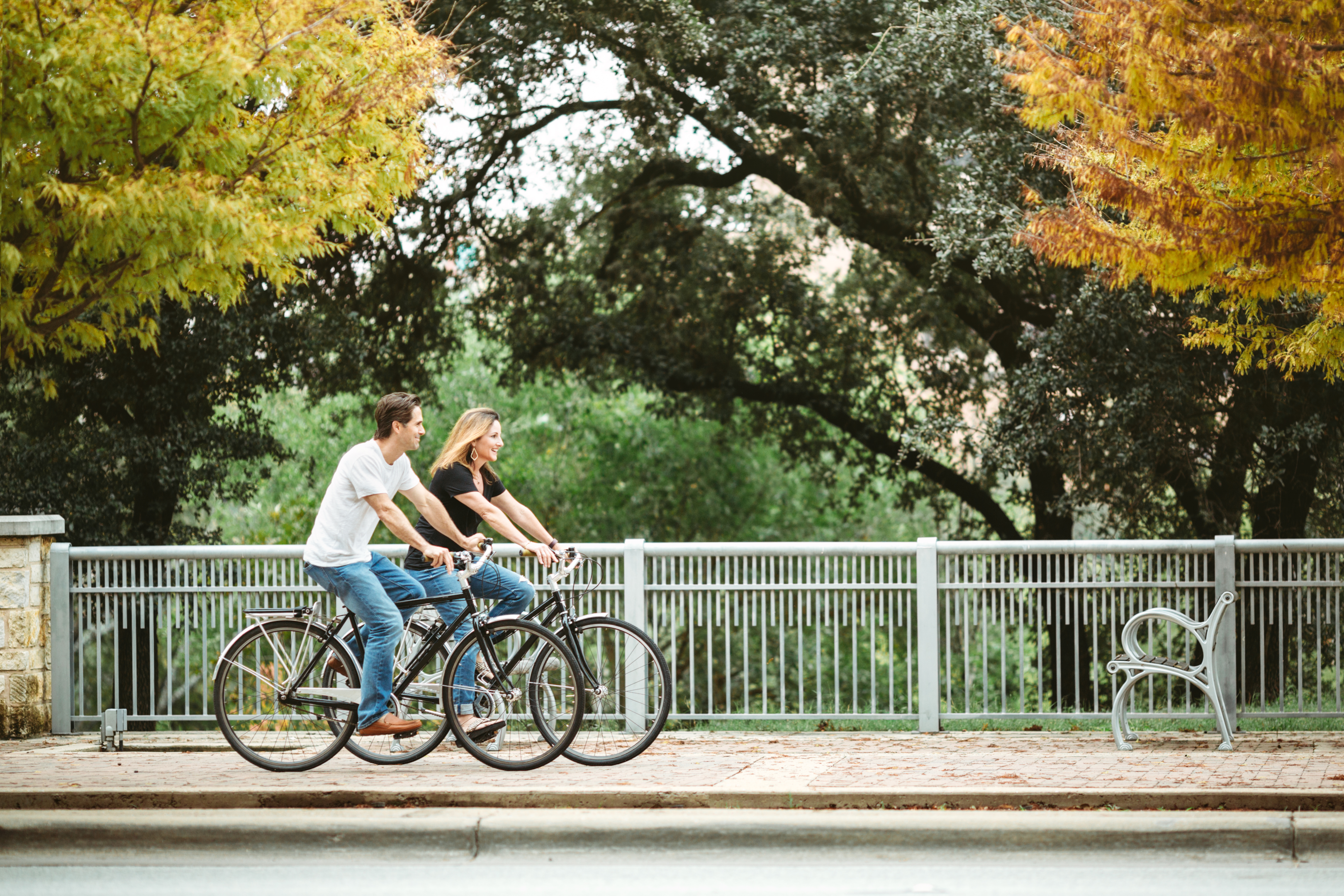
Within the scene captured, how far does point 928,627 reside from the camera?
27.7 ft

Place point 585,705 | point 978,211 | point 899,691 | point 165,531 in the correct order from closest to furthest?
point 585,705
point 899,691
point 978,211
point 165,531

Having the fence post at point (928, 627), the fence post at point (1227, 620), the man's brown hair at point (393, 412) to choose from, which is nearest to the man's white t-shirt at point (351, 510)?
the man's brown hair at point (393, 412)

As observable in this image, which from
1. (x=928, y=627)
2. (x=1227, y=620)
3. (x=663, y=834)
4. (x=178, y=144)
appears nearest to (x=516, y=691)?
(x=663, y=834)

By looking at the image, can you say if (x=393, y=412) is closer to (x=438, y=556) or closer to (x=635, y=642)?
(x=438, y=556)

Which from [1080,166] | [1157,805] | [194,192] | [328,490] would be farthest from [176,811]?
[1080,166]

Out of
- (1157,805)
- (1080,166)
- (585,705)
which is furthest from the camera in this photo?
(1080,166)

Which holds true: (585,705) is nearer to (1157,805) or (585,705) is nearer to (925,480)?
(1157,805)

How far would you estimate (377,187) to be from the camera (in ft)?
27.6

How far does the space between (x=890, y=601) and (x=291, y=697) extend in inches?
144

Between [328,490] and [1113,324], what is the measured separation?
24.0ft

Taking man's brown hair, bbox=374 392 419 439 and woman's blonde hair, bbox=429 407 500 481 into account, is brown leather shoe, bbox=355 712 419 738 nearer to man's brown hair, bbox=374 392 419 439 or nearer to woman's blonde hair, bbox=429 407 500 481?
woman's blonde hair, bbox=429 407 500 481

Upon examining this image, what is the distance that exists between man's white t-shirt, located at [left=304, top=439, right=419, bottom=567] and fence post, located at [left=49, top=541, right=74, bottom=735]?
268 centimetres

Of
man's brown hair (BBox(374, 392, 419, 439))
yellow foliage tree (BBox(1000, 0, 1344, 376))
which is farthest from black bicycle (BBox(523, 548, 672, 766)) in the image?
yellow foliage tree (BBox(1000, 0, 1344, 376))

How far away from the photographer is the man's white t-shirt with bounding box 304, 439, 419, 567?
681 cm
